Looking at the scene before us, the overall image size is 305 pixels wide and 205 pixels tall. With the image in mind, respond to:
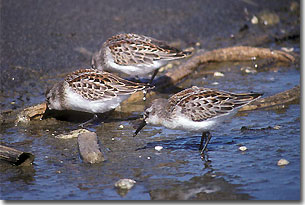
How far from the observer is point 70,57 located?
1244 cm

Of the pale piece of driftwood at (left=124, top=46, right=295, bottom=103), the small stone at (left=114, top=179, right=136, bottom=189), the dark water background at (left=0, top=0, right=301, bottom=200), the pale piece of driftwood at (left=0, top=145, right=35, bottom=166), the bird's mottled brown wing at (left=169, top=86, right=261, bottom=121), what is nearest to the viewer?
the small stone at (left=114, top=179, right=136, bottom=189)

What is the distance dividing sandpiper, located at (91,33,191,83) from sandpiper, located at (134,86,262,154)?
2.68 meters

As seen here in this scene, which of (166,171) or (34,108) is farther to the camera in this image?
(34,108)

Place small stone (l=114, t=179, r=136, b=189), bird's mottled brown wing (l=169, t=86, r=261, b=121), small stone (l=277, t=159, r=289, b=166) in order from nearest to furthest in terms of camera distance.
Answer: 1. small stone (l=114, t=179, r=136, b=189)
2. small stone (l=277, t=159, r=289, b=166)
3. bird's mottled brown wing (l=169, t=86, r=261, b=121)

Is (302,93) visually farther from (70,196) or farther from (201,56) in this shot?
(70,196)

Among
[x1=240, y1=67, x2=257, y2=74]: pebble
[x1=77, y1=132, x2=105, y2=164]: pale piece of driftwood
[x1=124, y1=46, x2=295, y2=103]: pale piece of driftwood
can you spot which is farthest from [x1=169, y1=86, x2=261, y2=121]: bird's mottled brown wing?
[x1=240, y1=67, x2=257, y2=74]: pebble

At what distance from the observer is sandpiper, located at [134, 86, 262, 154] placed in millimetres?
7508

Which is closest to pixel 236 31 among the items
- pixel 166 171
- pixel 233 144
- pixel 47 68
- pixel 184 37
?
pixel 184 37

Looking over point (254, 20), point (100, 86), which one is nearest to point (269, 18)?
point (254, 20)

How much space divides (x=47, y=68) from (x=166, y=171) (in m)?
5.71

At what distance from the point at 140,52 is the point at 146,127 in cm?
206

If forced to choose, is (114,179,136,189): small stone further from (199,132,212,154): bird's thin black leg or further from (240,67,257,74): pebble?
(240,67,257,74): pebble

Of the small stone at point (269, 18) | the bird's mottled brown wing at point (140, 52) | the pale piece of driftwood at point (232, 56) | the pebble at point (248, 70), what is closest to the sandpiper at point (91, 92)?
the bird's mottled brown wing at point (140, 52)

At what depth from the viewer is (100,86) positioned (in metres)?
8.99
